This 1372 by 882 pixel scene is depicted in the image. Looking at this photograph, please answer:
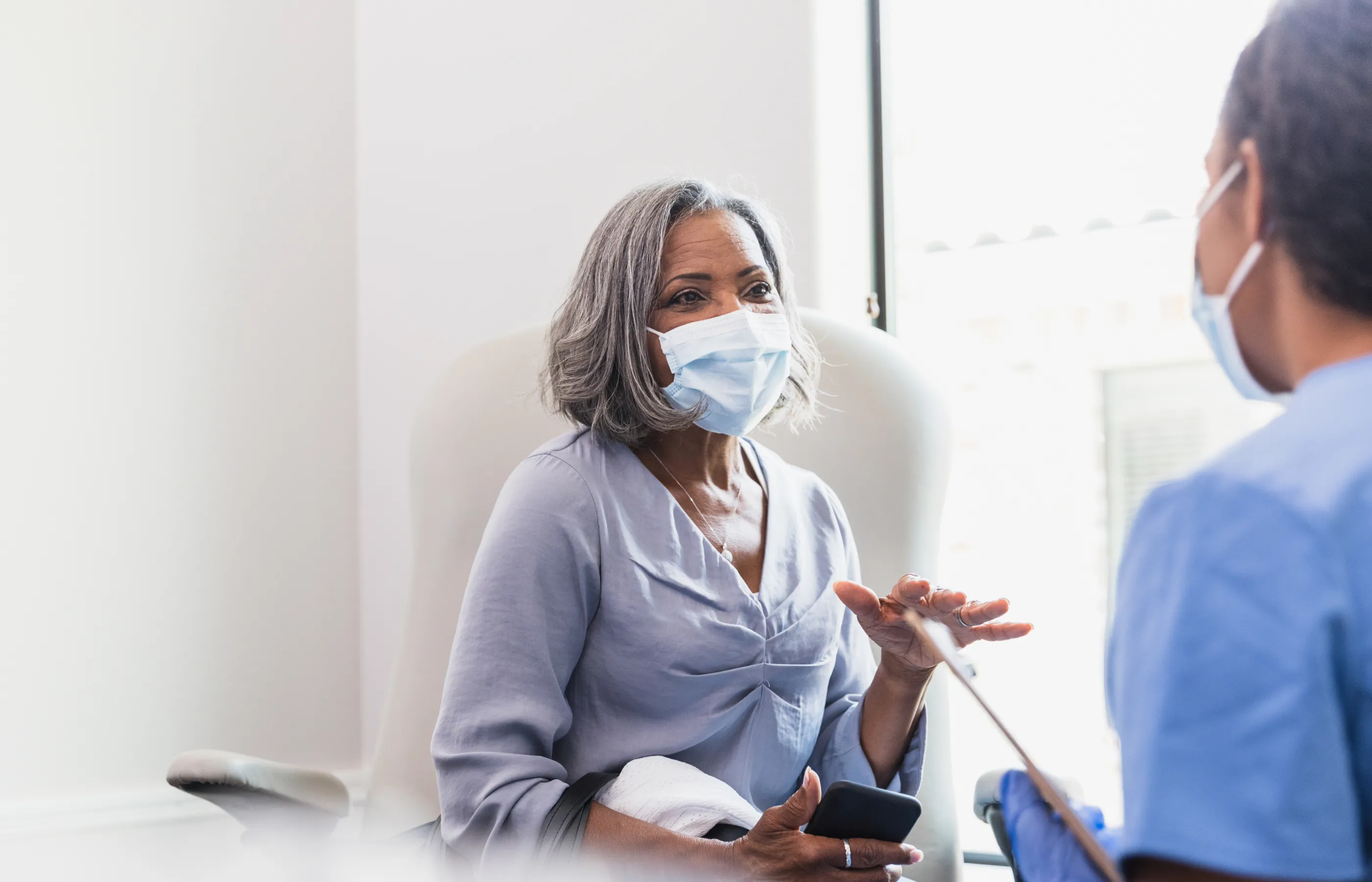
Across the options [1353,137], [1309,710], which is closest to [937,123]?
[1353,137]

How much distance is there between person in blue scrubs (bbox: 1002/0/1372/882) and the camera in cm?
49

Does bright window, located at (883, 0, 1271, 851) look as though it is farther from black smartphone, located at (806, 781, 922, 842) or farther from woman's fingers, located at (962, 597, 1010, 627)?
black smartphone, located at (806, 781, 922, 842)

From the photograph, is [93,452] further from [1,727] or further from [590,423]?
[590,423]

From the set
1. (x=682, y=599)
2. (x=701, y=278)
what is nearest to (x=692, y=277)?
(x=701, y=278)

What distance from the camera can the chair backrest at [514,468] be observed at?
1414 mm

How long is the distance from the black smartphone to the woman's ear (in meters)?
0.62

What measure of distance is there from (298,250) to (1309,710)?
6.76 ft

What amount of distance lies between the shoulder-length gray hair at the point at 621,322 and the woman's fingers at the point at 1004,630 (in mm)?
423

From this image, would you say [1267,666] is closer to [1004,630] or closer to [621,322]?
[1004,630]

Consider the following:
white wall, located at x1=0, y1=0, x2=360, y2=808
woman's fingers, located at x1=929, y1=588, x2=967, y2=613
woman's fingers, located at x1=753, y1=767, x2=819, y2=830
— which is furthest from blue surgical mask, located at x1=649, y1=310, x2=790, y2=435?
white wall, located at x1=0, y1=0, x2=360, y2=808

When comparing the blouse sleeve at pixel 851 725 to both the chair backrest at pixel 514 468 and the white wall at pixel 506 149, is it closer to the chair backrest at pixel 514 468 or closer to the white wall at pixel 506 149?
the chair backrest at pixel 514 468

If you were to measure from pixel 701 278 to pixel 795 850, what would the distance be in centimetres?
68

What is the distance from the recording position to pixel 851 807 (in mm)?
1045

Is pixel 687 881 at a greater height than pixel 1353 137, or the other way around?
pixel 1353 137
